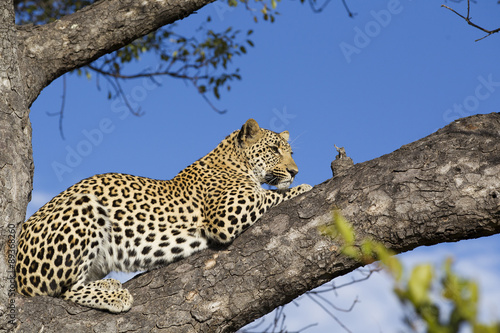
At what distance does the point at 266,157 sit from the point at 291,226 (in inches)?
86.2

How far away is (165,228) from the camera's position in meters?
6.10

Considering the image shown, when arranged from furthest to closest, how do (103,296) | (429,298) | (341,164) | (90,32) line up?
(90,32) < (341,164) < (103,296) < (429,298)

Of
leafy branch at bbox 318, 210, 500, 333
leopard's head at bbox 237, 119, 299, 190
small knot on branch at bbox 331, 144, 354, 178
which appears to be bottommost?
leafy branch at bbox 318, 210, 500, 333

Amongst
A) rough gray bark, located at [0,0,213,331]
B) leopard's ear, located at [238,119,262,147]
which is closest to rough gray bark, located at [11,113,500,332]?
leopard's ear, located at [238,119,262,147]

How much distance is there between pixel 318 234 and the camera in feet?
16.5

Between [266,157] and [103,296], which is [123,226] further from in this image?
[266,157]

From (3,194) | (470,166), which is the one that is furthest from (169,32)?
(470,166)

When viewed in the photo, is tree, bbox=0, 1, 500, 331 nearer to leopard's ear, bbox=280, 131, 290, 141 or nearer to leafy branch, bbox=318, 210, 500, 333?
leopard's ear, bbox=280, 131, 290, 141

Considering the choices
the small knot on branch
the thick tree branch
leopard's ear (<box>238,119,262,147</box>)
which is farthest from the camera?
leopard's ear (<box>238,119,262,147</box>)

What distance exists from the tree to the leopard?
216mm

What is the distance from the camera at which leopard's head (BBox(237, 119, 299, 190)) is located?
7.18m

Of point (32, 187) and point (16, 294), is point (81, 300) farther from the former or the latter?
point (32, 187)

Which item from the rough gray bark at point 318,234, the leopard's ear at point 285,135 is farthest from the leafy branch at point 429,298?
the leopard's ear at point 285,135

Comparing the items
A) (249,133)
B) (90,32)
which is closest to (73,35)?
(90,32)
